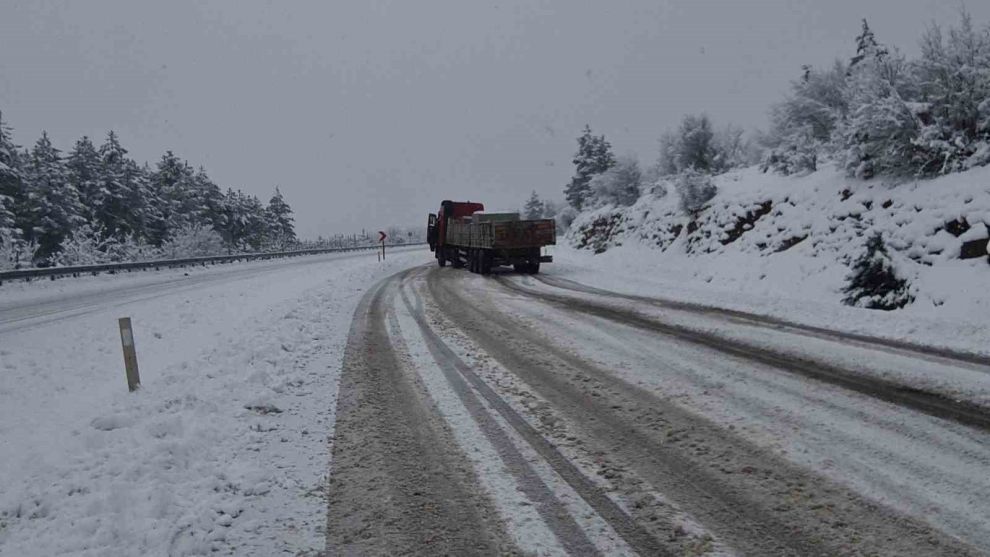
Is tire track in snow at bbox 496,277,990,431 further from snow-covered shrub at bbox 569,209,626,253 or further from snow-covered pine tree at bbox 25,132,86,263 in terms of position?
snow-covered pine tree at bbox 25,132,86,263

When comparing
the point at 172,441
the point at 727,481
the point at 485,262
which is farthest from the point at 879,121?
the point at 172,441

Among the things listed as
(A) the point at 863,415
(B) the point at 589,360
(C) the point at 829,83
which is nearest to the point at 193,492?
(B) the point at 589,360

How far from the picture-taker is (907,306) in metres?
8.31

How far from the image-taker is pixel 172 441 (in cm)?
413

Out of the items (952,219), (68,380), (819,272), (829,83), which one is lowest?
(68,380)

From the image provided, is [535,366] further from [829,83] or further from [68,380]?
[829,83]

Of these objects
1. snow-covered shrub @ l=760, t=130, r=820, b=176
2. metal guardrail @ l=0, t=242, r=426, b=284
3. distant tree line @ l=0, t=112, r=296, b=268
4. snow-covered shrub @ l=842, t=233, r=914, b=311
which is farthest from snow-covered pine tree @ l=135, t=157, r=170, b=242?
snow-covered shrub @ l=842, t=233, r=914, b=311

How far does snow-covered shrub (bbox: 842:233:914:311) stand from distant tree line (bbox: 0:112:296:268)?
99.3 ft

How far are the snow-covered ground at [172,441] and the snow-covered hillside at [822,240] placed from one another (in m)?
8.30

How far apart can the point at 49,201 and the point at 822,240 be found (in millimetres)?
44627

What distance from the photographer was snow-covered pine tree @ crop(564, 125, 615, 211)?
1998 inches

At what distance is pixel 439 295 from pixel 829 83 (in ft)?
41.7

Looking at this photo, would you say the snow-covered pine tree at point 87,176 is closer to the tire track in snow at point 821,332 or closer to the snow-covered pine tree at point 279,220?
the snow-covered pine tree at point 279,220

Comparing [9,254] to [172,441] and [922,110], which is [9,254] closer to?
[172,441]
